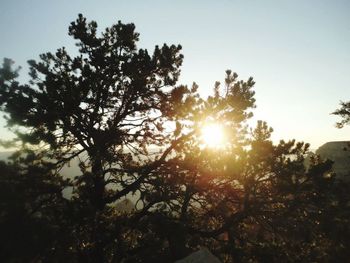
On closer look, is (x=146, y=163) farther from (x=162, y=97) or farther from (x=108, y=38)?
(x=108, y=38)

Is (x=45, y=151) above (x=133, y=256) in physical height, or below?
above

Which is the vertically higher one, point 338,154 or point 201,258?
point 338,154

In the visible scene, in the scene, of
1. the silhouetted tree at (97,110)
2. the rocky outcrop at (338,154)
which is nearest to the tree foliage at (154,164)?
the silhouetted tree at (97,110)

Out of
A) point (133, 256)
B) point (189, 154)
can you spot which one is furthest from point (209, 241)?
point (189, 154)

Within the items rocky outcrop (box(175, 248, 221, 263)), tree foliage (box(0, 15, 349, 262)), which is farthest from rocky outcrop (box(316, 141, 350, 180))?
rocky outcrop (box(175, 248, 221, 263))

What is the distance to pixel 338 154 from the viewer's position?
53.1m

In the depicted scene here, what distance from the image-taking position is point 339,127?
23.2m

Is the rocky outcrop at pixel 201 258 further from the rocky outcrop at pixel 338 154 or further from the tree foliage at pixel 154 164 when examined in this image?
the rocky outcrop at pixel 338 154

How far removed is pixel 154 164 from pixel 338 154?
5275cm

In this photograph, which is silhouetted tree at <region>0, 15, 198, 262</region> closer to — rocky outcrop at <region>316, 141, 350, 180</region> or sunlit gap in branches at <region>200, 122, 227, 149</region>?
sunlit gap in branches at <region>200, 122, 227, 149</region>

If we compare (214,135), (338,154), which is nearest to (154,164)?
(214,135)

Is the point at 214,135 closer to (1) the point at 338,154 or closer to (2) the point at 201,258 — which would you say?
(2) the point at 201,258

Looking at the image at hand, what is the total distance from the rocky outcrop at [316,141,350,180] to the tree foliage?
39.0 metres

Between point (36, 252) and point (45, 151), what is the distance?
4057 millimetres
